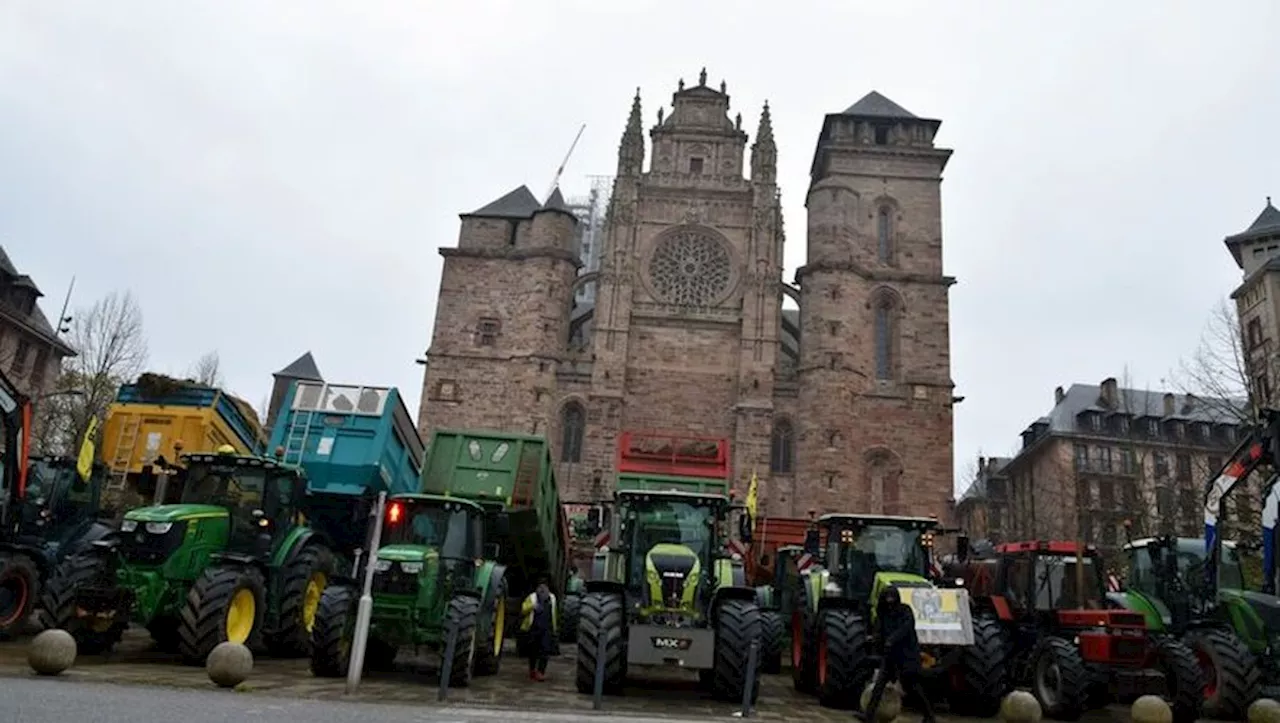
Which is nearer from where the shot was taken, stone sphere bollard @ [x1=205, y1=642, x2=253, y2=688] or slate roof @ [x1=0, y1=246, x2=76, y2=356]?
stone sphere bollard @ [x1=205, y1=642, x2=253, y2=688]

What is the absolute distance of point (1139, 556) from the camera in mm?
13438

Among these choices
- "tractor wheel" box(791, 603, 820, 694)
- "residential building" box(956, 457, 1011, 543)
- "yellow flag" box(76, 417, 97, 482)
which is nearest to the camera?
"tractor wheel" box(791, 603, 820, 694)

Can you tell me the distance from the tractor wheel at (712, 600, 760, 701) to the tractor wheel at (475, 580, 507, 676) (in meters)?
2.99

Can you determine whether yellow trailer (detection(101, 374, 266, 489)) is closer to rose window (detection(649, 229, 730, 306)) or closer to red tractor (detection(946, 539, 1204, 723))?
red tractor (detection(946, 539, 1204, 723))

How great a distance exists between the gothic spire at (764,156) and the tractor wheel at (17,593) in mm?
29895

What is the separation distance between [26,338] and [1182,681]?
138 feet

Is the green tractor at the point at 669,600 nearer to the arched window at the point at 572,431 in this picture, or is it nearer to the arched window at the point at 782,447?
the arched window at the point at 782,447

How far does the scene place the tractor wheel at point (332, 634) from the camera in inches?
368

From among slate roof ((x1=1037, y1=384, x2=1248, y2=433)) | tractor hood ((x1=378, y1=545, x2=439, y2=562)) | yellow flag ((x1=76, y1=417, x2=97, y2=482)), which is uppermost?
slate roof ((x1=1037, y1=384, x2=1248, y2=433))

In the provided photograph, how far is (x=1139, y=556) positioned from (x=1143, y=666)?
11.8ft

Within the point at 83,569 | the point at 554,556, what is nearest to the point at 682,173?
the point at 554,556

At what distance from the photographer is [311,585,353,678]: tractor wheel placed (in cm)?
934

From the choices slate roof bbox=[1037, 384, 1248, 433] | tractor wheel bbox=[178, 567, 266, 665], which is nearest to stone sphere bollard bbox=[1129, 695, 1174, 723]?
tractor wheel bbox=[178, 567, 266, 665]

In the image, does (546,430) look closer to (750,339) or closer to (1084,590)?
(750,339)
